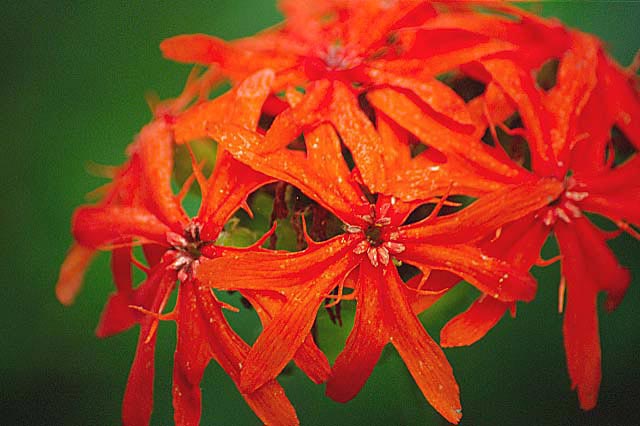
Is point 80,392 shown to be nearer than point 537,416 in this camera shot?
No

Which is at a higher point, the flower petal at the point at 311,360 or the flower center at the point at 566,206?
the flower center at the point at 566,206

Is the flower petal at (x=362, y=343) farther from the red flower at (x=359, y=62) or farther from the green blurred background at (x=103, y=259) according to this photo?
the green blurred background at (x=103, y=259)

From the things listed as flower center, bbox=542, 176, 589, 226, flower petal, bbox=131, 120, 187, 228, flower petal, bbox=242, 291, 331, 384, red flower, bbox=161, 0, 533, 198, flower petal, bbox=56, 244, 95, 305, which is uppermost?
red flower, bbox=161, 0, 533, 198

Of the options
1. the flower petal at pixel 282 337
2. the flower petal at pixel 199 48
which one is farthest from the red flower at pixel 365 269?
the flower petal at pixel 199 48

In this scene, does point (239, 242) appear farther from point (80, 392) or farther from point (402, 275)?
point (80, 392)

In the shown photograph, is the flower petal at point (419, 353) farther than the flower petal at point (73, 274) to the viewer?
No

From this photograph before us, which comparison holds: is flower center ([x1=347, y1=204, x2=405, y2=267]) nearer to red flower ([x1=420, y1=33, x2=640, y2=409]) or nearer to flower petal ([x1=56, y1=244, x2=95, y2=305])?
red flower ([x1=420, y1=33, x2=640, y2=409])

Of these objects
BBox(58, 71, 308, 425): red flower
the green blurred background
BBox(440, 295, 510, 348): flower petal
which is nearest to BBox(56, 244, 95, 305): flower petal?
BBox(58, 71, 308, 425): red flower

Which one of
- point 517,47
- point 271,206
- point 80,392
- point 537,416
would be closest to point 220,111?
point 271,206
